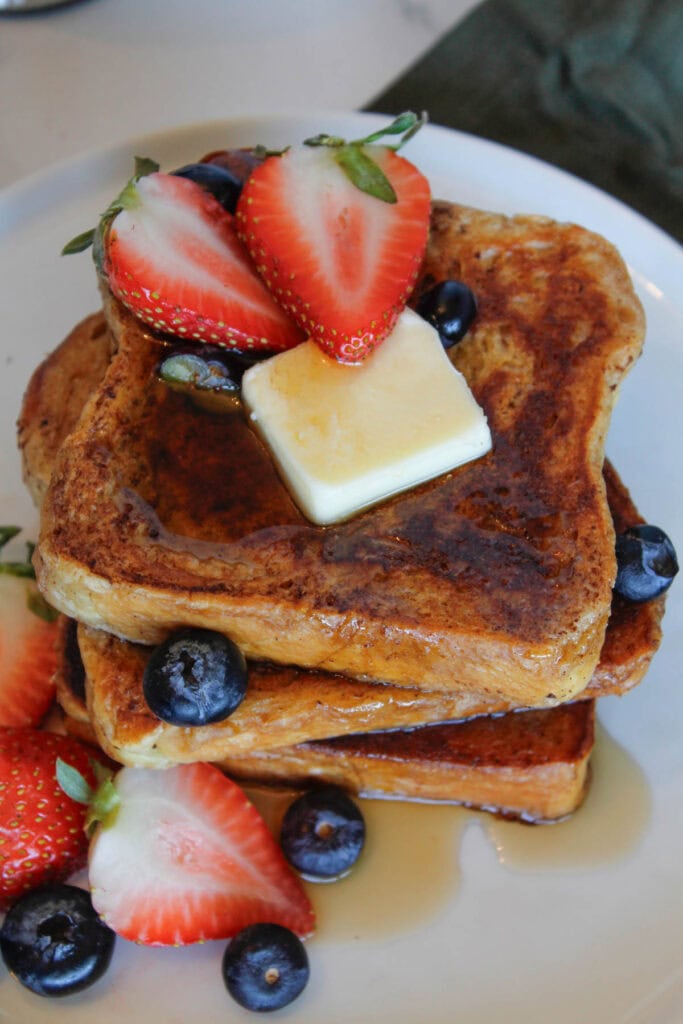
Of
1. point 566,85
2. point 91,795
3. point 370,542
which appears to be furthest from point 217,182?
Result: point 566,85

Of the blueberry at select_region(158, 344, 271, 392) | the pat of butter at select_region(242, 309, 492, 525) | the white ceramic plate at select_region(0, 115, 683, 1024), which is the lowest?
the white ceramic plate at select_region(0, 115, 683, 1024)

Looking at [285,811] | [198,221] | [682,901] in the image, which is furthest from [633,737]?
[198,221]

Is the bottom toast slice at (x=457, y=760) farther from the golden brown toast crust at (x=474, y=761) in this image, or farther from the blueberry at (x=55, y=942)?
the blueberry at (x=55, y=942)

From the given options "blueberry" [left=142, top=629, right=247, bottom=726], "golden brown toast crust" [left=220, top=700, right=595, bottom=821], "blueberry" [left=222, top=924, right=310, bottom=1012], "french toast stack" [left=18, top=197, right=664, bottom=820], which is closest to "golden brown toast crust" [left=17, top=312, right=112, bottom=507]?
"french toast stack" [left=18, top=197, right=664, bottom=820]

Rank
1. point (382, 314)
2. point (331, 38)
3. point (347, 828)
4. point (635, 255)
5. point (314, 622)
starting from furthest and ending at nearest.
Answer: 1. point (331, 38)
2. point (635, 255)
3. point (347, 828)
4. point (382, 314)
5. point (314, 622)

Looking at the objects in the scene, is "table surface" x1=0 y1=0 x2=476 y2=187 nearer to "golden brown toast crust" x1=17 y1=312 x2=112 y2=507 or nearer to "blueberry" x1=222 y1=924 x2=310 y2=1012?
"golden brown toast crust" x1=17 y1=312 x2=112 y2=507

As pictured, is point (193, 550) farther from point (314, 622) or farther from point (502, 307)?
point (502, 307)

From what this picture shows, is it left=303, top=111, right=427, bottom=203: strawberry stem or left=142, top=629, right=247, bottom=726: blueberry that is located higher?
left=303, top=111, right=427, bottom=203: strawberry stem

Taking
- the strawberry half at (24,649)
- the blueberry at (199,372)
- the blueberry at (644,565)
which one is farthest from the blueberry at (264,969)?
the blueberry at (199,372)
